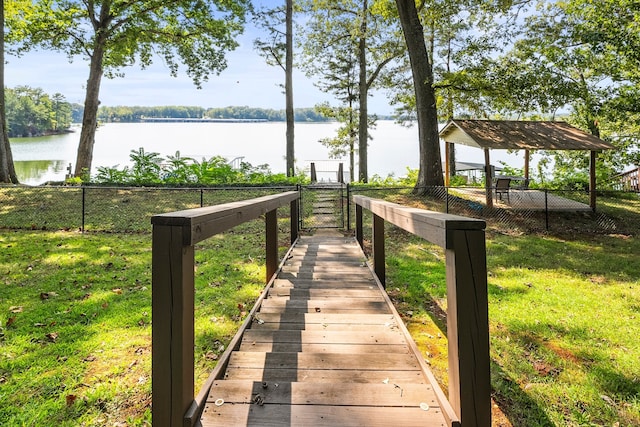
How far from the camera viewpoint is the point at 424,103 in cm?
1145

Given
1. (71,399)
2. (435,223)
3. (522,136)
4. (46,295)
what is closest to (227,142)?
(522,136)

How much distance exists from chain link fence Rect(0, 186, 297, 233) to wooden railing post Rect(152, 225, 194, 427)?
5.73 meters

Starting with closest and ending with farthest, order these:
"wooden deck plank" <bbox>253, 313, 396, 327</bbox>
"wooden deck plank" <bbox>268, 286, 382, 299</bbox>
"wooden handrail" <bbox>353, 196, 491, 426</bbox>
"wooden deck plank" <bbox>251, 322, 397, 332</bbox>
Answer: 1. "wooden handrail" <bbox>353, 196, 491, 426</bbox>
2. "wooden deck plank" <bbox>251, 322, 397, 332</bbox>
3. "wooden deck plank" <bbox>253, 313, 396, 327</bbox>
4. "wooden deck plank" <bbox>268, 286, 382, 299</bbox>

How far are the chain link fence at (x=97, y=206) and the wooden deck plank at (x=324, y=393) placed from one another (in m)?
5.59

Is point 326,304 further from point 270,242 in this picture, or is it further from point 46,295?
point 46,295

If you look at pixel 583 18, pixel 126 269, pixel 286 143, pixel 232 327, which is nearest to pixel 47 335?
pixel 232 327

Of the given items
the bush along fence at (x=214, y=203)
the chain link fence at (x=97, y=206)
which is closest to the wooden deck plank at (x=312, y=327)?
the chain link fence at (x=97, y=206)

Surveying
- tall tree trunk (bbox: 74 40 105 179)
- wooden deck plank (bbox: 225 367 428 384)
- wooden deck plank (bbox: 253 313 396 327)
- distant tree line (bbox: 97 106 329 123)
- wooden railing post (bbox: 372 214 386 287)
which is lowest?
wooden deck plank (bbox: 225 367 428 384)

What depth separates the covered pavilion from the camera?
10.4m

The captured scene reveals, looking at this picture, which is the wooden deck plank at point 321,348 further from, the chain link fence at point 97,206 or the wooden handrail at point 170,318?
the chain link fence at point 97,206

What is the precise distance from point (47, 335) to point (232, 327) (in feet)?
5.34

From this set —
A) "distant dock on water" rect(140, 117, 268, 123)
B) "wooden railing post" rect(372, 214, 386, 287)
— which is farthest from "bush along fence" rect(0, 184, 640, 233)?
"distant dock on water" rect(140, 117, 268, 123)

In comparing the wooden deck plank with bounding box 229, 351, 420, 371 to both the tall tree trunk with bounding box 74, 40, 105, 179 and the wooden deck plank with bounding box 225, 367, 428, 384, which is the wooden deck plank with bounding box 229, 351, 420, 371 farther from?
the tall tree trunk with bounding box 74, 40, 105, 179

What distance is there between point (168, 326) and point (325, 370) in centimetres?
102
